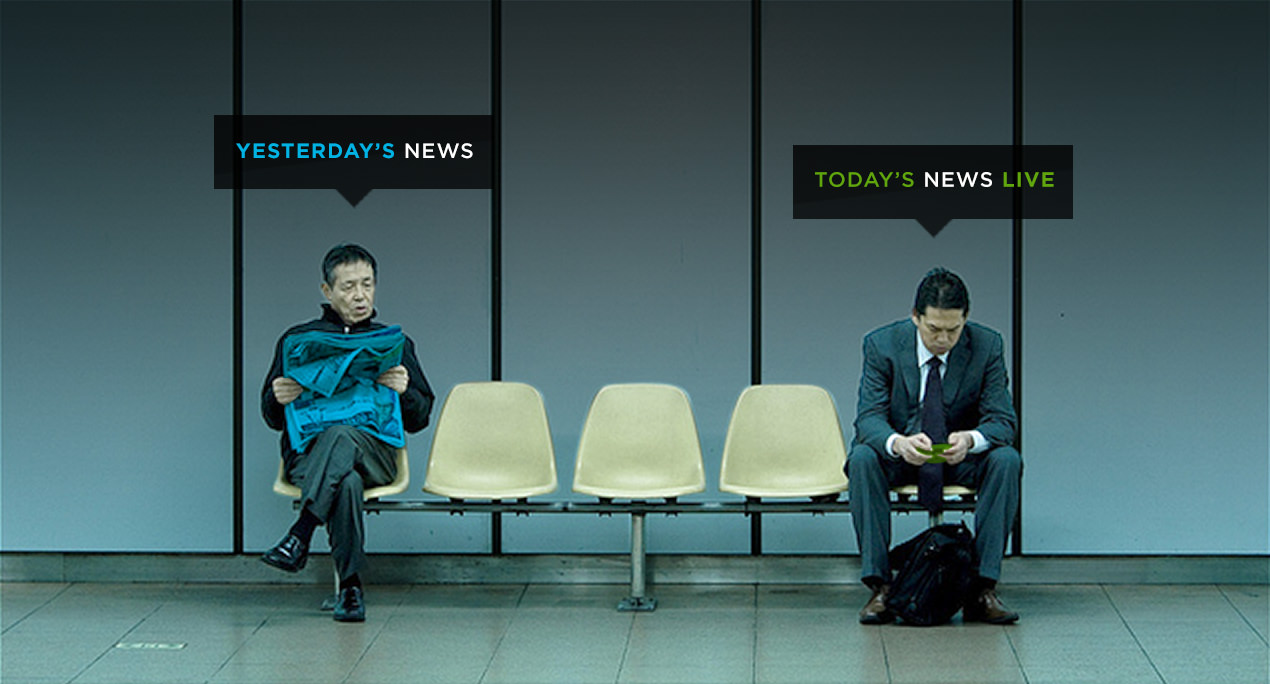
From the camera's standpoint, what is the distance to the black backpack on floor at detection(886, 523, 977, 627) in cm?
577

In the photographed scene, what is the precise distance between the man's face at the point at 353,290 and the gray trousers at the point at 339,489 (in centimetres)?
43

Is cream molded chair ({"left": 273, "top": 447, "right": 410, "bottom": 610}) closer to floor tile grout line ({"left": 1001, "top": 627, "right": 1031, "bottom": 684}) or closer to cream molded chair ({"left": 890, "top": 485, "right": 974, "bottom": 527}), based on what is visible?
cream molded chair ({"left": 890, "top": 485, "right": 974, "bottom": 527})

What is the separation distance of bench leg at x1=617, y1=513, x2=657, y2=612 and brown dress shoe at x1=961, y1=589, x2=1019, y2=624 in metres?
1.18

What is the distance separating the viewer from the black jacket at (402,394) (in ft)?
20.1

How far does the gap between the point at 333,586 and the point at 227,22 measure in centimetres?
238

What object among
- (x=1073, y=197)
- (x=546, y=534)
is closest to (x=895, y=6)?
(x=1073, y=197)

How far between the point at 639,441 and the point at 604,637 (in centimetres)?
106

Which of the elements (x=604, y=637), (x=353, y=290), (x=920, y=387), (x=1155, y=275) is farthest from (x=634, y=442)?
(x=1155, y=275)

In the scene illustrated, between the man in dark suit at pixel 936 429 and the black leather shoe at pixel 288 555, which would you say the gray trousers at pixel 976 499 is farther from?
Answer: the black leather shoe at pixel 288 555

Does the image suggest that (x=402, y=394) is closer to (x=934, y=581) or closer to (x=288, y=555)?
(x=288, y=555)

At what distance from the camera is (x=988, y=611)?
229 inches

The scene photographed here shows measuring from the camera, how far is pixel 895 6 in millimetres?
6691

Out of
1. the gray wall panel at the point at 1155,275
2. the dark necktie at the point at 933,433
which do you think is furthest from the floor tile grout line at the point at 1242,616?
the dark necktie at the point at 933,433

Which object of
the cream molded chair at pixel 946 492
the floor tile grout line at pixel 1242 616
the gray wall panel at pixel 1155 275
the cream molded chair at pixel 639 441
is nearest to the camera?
the floor tile grout line at pixel 1242 616
